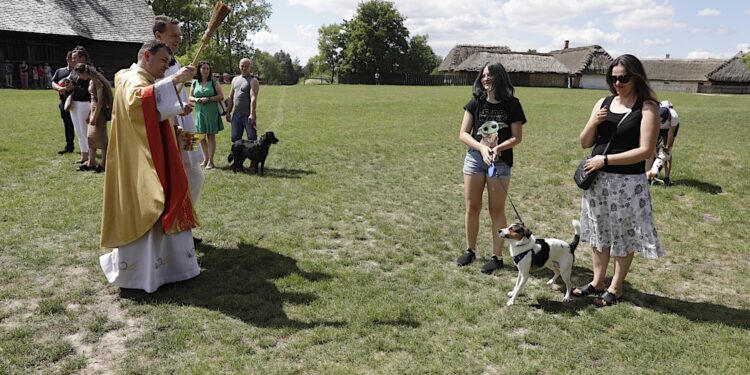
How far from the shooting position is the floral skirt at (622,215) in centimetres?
406

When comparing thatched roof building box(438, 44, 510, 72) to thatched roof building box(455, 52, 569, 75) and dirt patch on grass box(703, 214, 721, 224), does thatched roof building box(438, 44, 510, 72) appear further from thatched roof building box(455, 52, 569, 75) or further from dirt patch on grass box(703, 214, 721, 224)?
dirt patch on grass box(703, 214, 721, 224)

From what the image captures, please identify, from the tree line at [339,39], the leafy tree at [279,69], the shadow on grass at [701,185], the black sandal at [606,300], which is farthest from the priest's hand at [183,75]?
the leafy tree at [279,69]

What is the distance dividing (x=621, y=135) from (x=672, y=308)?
1.56m

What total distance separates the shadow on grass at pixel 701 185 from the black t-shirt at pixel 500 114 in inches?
220

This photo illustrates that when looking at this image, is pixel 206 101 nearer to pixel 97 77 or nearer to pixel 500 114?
pixel 97 77

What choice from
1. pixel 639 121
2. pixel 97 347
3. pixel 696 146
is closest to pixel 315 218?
pixel 97 347

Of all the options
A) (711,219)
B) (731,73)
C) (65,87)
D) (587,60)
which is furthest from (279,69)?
(711,219)

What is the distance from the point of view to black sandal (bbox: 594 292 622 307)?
14.0 feet

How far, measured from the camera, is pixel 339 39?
236 ft

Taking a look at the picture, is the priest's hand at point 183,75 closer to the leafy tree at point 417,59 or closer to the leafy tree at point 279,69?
the leafy tree at point 417,59

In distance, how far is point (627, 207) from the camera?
4.09 meters

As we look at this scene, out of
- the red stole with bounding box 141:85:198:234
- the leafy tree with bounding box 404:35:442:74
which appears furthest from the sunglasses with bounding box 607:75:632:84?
the leafy tree with bounding box 404:35:442:74

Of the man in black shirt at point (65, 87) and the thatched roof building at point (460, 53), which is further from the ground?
the thatched roof building at point (460, 53)

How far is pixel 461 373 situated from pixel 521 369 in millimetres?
393
